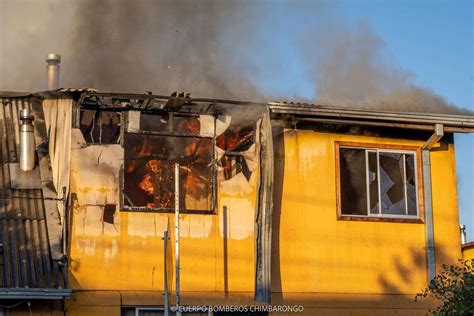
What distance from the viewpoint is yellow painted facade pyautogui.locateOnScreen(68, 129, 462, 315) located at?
1472cm

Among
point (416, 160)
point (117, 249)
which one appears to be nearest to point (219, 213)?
point (117, 249)

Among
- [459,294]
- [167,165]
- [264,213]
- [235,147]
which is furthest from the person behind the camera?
[235,147]

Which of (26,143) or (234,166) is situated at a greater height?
(26,143)

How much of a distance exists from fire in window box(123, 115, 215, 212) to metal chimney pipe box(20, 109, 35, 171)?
152 cm

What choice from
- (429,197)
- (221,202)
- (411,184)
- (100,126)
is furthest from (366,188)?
(100,126)

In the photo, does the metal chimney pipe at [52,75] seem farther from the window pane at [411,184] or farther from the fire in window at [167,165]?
the window pane at [411,184]

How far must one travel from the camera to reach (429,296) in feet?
53.8

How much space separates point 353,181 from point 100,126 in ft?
15.1

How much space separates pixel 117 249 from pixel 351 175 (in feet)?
14.7

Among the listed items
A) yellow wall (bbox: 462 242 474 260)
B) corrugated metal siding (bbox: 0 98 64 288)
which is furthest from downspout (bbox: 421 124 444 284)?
corrugated metal siding (bbox: 0 98 64 288)

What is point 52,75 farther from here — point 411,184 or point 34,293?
point 411,184

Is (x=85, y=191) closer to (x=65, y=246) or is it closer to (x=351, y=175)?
(x=65, y=246)

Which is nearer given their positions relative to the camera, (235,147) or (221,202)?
(221,202)

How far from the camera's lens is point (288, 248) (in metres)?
15.7
